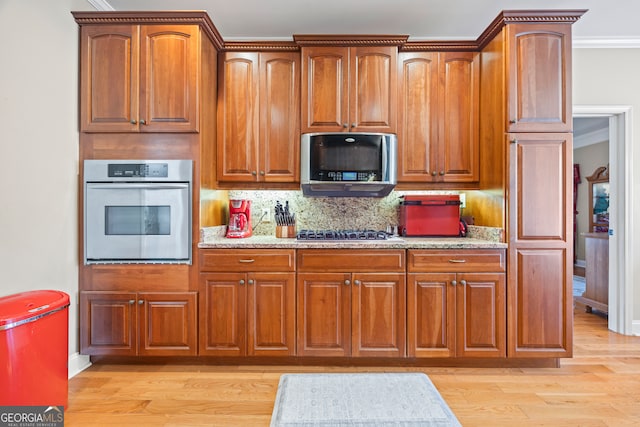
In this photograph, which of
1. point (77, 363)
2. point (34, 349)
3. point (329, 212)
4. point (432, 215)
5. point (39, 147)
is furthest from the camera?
Answer: point (329, 212)

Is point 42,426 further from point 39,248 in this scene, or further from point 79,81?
point 79,81

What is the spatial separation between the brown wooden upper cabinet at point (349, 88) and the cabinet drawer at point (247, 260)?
1009 mm

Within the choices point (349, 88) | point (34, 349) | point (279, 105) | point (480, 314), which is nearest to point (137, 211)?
point (34, 349)

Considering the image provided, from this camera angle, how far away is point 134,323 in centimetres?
257

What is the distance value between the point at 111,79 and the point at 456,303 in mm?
2919

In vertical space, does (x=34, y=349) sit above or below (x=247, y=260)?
below

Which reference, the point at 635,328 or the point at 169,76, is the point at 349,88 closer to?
the point at 169,76

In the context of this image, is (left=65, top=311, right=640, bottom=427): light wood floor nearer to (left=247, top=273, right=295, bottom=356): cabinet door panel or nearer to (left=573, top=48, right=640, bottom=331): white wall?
(left=247, top=273, right=295, bottom=356): cabinet door panel

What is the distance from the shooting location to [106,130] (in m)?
2.58

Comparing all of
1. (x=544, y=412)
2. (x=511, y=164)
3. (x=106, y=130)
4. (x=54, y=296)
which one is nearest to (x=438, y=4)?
(x=511, y=164)

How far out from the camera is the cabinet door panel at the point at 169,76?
2.58 metres

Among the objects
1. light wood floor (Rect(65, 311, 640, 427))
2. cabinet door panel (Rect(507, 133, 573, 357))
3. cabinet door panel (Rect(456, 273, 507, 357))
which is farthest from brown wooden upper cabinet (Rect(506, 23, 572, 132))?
light wood floor (Rect(65, 311, 640, 427))

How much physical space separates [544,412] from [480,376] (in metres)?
0.48

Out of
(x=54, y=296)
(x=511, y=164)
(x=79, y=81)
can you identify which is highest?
(x=79, y=81)
